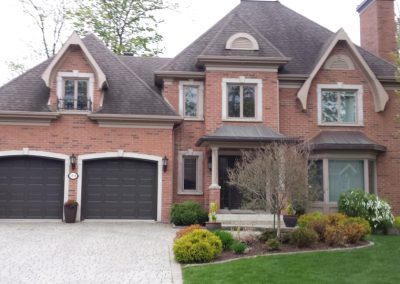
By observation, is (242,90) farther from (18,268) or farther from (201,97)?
(18,268)

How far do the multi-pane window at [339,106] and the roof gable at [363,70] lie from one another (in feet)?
2.58

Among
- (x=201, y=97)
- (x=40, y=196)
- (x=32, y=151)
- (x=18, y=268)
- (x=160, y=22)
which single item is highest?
(x=160, y=22)

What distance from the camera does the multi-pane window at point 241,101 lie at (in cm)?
1858

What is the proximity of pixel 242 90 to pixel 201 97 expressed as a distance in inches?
65.9

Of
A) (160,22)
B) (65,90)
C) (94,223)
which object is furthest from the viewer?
(160,22)

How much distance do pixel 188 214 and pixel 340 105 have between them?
7.86m

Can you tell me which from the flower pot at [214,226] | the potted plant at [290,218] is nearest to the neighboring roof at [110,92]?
the flower pot at [214,226]

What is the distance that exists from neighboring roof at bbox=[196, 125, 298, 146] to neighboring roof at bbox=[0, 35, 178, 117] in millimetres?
1860

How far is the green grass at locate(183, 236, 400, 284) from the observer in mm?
8547

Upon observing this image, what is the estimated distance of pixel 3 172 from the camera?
689 inches

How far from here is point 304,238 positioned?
1121cm

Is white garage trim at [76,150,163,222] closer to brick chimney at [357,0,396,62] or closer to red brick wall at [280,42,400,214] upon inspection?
red brick wall at [280,42,400,214]

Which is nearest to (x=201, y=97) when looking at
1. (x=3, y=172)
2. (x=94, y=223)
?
(x=94, y=223)

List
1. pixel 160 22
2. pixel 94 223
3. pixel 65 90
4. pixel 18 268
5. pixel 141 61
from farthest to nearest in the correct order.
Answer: pixel 160 22 → pixel 141 61 → pixel 65 90 → pixel 94 223 → pixel 18 268
